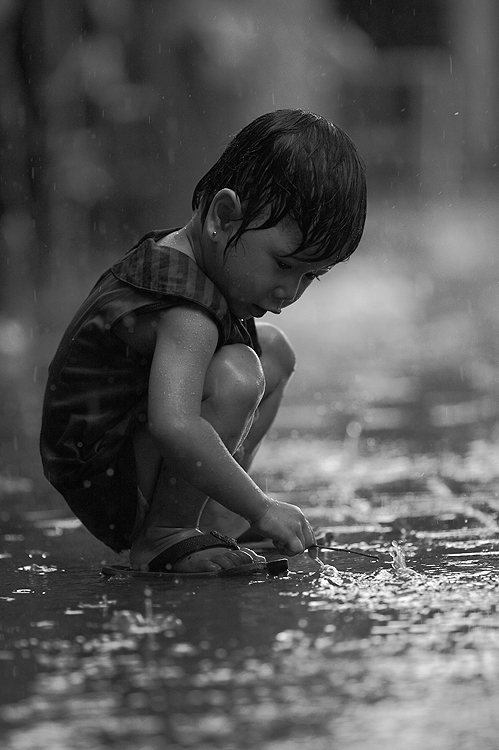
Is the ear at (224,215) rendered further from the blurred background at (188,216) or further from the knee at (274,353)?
the blurred background at (188,216)

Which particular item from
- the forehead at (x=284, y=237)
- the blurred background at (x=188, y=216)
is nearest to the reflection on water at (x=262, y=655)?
the forehead at (x=284, y=237)

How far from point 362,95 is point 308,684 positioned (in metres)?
15.9

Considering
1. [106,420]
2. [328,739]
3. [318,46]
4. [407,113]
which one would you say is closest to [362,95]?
[407,113]

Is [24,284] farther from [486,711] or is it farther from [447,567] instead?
[486,711]

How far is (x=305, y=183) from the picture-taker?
7.45 ft

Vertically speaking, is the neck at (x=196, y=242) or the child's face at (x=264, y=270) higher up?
the neck at (x=196, y=242)

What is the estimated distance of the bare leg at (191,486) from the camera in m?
2.30

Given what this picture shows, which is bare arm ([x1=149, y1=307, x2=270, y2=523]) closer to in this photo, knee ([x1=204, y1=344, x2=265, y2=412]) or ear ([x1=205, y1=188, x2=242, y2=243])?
knee ([x1=204, y1=344, x2=265, y2=412])

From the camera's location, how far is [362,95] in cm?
1688

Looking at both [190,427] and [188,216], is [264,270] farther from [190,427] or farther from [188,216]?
[188,216]

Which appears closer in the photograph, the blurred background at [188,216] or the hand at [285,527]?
the hand at [285,527]

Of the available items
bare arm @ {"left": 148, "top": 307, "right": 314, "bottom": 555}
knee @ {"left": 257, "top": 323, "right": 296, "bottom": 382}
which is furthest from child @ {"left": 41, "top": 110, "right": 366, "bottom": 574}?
knee @ {"left": 257, "top": 323, "right": 296, "bottom": 382}

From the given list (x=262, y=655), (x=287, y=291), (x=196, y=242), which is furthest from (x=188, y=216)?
(x=262, y=655)

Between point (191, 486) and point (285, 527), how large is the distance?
22 centimetres
